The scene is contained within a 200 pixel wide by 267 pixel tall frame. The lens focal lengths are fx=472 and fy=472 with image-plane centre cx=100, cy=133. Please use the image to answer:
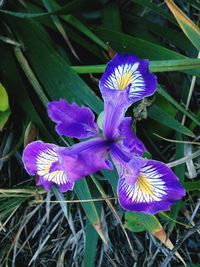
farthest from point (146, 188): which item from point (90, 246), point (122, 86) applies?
point (90, 246)

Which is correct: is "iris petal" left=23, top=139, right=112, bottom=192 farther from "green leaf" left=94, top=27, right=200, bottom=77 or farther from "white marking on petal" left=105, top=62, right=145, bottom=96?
"green leaf" left=94, top=27, right=200, bottom=77

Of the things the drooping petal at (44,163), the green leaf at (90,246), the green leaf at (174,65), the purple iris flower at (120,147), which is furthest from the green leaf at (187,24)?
the green leaf at (90,246)

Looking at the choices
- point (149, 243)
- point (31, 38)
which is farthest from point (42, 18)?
point (149, 243)

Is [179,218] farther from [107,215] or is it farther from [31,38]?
[31,38]

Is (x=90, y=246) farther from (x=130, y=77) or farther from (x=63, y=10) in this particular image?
(x=63, y=10)

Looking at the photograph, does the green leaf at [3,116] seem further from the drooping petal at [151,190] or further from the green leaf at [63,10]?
the drooping petal at [151,190]
